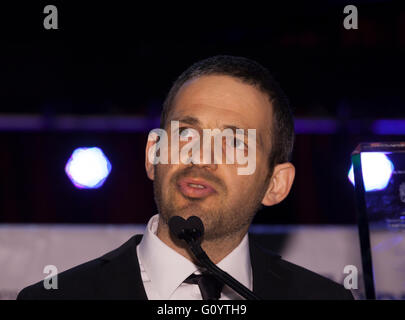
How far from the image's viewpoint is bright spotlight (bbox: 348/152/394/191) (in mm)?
1503

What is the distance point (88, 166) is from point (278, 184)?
6.07ft

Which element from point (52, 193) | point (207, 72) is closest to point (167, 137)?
point (207, 72)

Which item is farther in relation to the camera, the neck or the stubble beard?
the neck

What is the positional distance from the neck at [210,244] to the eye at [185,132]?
305 mm

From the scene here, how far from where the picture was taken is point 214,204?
1655mm

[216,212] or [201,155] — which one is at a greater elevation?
[201,155]

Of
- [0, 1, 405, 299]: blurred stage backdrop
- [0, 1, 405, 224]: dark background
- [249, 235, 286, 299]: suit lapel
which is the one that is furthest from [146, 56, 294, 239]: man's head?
[0, 1, 405, 224]: dark background

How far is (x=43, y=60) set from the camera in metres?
3.35

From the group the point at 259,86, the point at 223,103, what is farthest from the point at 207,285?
the point at 259,86

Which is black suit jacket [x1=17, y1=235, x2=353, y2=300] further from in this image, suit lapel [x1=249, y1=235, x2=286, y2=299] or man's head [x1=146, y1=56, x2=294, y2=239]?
man's head [x1=146, y1=56, x2=294, y2=239]

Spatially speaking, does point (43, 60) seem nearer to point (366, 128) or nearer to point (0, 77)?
point (0, 77)

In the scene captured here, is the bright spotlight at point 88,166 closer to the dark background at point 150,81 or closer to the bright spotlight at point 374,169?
the dark background at point 150,81

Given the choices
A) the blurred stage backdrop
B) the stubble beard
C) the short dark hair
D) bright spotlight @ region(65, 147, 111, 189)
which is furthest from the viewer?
bright spotlight @ region(65, 147, 111, 189)

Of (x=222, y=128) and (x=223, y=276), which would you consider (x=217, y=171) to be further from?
(x=223, y=276)
